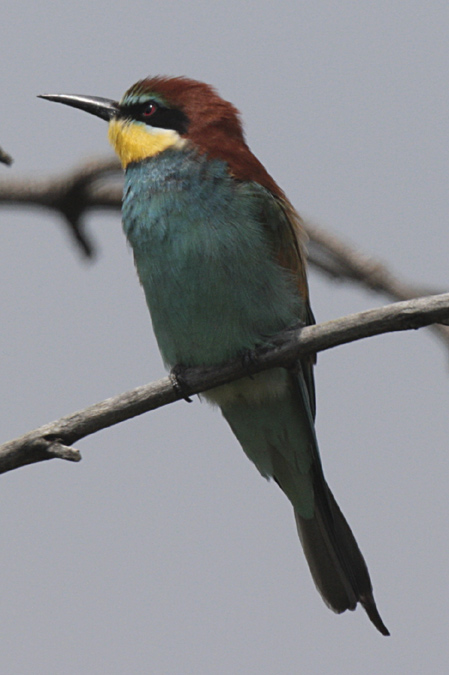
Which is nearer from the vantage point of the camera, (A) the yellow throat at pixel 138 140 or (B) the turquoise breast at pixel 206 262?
(B) the turquoise breast at pixel 206 262

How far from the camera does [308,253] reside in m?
3.66

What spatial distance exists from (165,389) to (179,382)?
0.15 meters

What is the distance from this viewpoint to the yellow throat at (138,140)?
3539 mm

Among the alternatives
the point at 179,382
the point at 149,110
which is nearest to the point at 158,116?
the point at 149,110

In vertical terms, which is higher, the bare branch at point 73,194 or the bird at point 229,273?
the bare branch at point 73,194

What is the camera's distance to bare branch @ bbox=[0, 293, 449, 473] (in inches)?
99.3

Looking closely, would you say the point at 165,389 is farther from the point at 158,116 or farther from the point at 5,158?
the point at 158,116

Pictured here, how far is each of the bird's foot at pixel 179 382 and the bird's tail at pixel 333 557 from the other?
0.86 meters

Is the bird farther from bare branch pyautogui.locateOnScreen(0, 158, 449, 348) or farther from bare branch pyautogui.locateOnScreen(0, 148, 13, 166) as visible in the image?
bare branch pyautogui.locateOnScreen(0, 148, 13, 166)

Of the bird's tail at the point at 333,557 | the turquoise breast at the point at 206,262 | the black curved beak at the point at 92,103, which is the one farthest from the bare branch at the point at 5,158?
the bird's tail at the point at 333,557

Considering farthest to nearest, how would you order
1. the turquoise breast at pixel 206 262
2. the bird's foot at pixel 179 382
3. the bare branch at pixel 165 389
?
the turquoise breast at pixel 206 262 → the bird's foot at pixel 179 382 → the bare branch at pixel 165 389

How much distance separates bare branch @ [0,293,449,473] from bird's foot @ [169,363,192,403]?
26mm

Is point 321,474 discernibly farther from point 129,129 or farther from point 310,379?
point 129,129

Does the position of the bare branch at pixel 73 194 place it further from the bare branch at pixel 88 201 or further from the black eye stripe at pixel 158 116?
the black eye stripe at pixel 158 116
